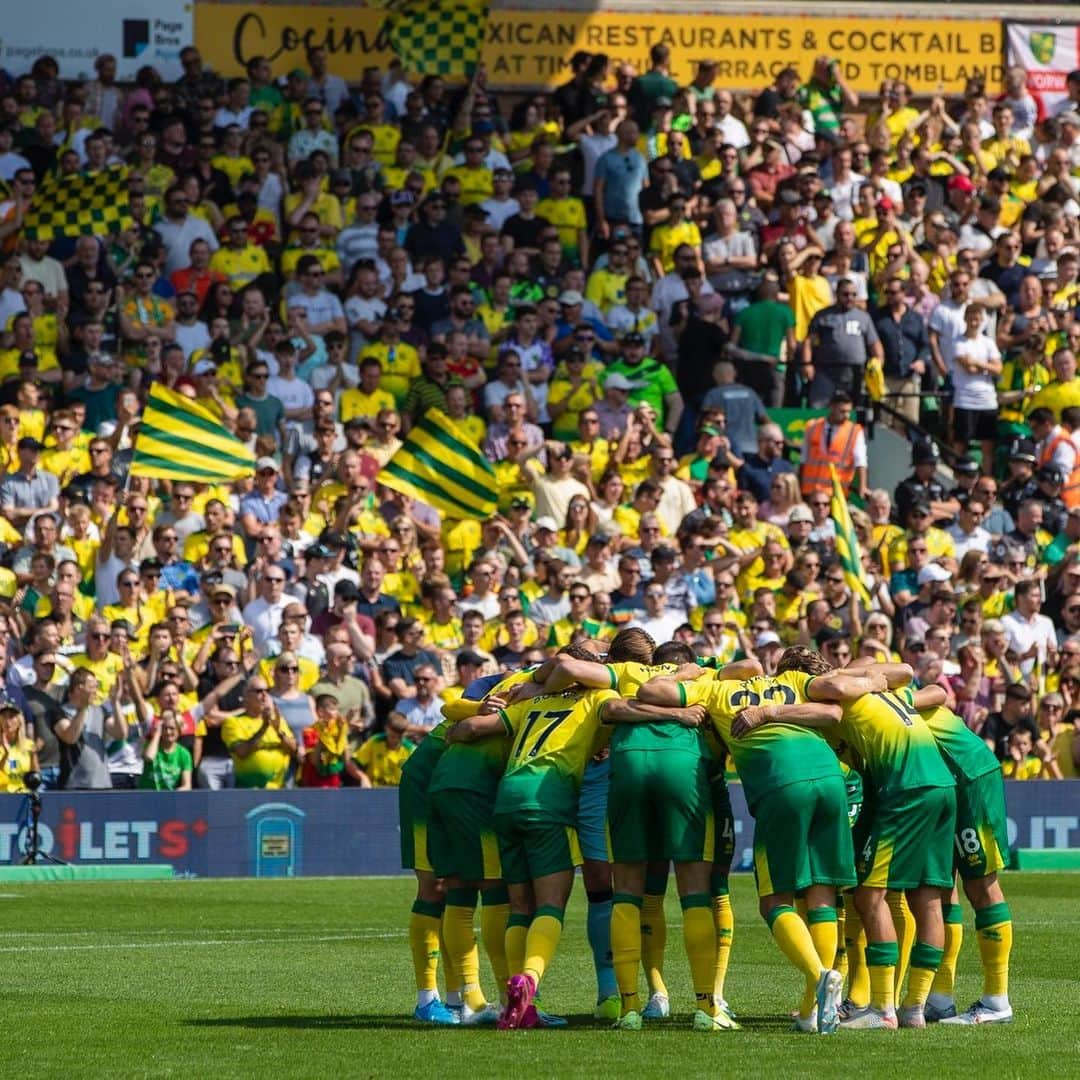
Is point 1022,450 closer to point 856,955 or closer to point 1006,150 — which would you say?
point 1006,150

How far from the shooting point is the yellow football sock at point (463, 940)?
11336 millimetres

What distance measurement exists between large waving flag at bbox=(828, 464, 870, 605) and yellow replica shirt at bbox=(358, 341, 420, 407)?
14.4ft

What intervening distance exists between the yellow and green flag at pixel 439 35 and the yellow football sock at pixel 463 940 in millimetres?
17497

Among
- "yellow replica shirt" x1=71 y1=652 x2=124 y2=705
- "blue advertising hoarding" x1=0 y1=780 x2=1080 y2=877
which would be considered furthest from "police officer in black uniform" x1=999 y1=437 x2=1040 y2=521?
"yellow replica shirt" x1=71 y1=652 x2=124 y2=705

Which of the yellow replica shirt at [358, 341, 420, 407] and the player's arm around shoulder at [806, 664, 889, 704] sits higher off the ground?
the yellow replica shirt at [358, 341, 420, 407]

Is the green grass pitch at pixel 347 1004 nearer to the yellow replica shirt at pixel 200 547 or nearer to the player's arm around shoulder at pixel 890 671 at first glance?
the player's arm around shoulder at pixel 890 671

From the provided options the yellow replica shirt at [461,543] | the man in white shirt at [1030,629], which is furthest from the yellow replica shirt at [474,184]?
the man in white shirt at [1030,629]

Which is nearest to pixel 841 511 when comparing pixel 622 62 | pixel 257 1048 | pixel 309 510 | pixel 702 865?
pixel 309 510

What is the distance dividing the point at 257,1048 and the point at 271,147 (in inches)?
651

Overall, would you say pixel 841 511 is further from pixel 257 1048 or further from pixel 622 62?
pixel 257 1048

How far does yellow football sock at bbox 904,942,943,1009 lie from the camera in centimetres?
1109

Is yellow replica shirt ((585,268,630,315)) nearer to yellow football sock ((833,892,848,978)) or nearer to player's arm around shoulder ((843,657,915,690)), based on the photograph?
yellow football sock ((833,892,848,978))

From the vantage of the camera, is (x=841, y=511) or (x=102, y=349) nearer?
(x=841, y=511)

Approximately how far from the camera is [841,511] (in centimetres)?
2205
